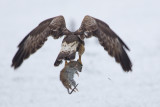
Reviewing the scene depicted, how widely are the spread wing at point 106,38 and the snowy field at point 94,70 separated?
1.09 meters

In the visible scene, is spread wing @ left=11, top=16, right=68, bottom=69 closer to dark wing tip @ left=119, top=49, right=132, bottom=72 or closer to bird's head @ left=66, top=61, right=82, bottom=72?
bird's head @ left=66, top=61, right=82, bottom=72

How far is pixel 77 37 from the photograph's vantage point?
376 inches

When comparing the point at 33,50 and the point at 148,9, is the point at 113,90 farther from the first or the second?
the point at 148,9

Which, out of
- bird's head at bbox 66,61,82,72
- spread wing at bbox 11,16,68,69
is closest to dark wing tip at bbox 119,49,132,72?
bird's head at bbox 66,61,82,72

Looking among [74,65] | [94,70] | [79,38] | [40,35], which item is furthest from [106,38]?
[94,70]

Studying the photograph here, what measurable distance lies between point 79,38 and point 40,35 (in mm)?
726

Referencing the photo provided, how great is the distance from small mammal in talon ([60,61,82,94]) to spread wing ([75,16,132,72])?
493 millimetres

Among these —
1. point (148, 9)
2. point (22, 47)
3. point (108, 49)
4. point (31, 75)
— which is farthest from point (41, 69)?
point (148, 9)

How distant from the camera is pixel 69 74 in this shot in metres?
9.16

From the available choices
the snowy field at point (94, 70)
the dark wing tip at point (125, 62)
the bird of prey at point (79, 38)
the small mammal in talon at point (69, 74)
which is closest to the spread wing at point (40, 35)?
the bird of prey at point (79, 38)

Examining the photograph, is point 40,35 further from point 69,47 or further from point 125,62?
point 125,62

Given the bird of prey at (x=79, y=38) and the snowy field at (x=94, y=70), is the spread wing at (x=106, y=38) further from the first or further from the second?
the snowy field at (x=94, y=70)

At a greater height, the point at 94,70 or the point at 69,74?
the point at 94,70

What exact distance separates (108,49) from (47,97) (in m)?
2.18
